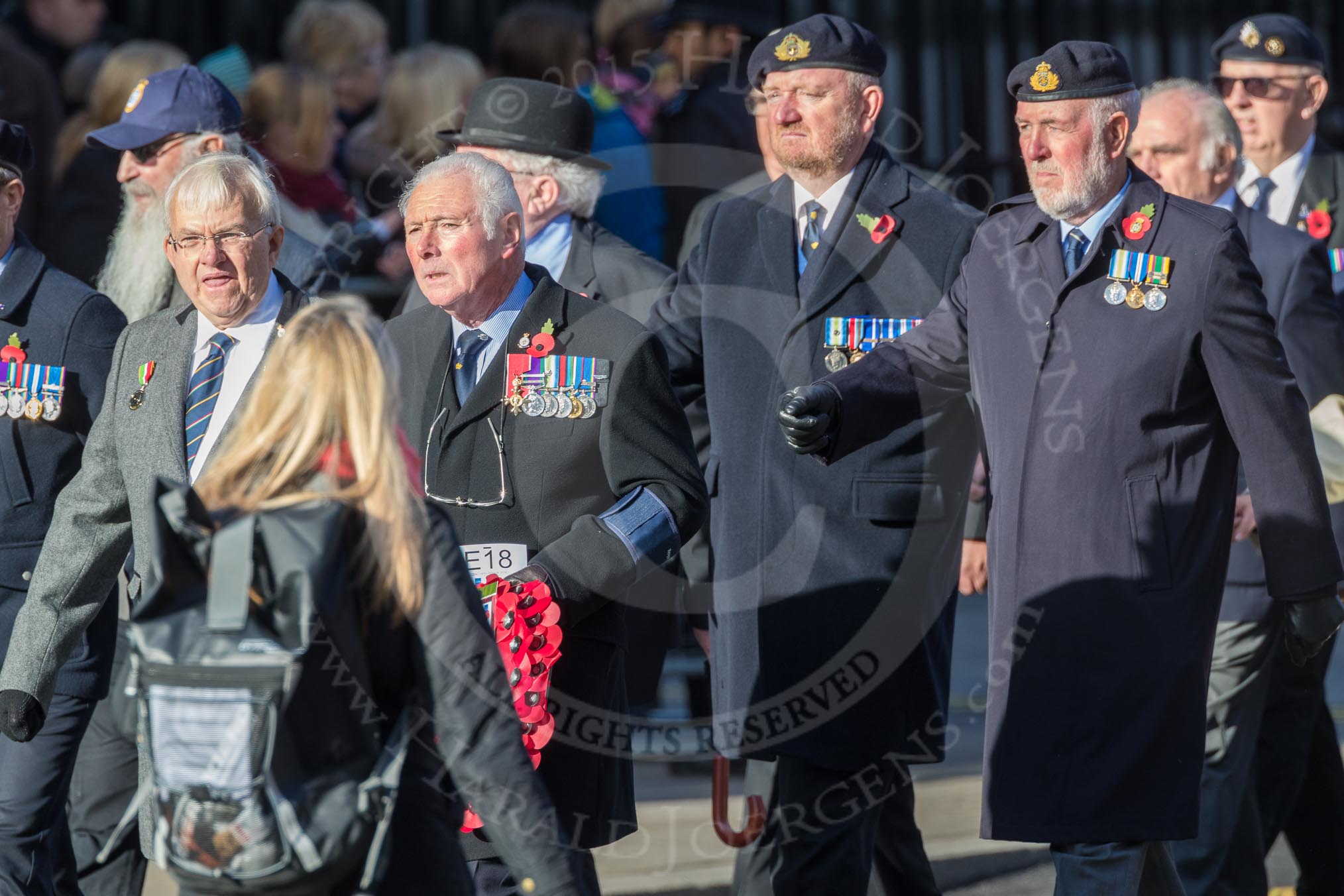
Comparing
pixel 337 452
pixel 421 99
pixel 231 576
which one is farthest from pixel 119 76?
pixel 231 576

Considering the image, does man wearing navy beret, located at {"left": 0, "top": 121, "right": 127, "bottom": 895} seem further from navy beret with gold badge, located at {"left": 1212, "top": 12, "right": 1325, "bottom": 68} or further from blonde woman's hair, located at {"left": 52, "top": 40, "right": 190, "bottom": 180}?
navy beret with gold badge, located at {"left": 1212, "top": 12, "right": 1325, "bottom": 68}

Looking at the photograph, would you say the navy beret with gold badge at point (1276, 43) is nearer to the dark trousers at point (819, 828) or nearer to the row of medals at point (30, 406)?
the dark trousers at point (819, 828)

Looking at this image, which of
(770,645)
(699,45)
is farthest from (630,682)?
(699,45)

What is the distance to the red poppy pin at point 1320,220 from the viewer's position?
6.16m

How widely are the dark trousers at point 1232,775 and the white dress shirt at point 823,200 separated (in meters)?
1.42

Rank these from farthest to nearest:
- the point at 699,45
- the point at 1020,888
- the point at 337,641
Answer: the point at 699,45, the point at 1020,888, the point at 337,641

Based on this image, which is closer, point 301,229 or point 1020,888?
point 1020,888

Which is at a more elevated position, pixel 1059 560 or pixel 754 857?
pixel 1059 560

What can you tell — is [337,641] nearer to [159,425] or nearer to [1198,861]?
[159,425]

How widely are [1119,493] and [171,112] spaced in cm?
272

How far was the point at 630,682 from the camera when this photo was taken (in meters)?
5.10

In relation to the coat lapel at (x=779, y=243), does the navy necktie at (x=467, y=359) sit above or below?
below

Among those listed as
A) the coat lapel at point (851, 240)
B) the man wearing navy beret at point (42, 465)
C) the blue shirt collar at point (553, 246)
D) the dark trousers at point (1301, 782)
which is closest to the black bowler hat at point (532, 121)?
the blue shirt collar at point (553, 246)

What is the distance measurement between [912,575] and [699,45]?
2.75m
